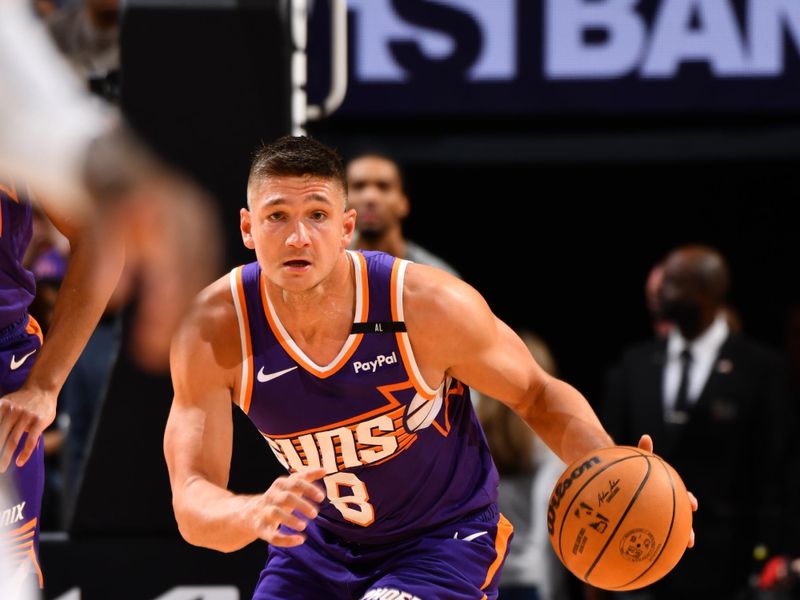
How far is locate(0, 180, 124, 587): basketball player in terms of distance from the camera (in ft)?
10.6

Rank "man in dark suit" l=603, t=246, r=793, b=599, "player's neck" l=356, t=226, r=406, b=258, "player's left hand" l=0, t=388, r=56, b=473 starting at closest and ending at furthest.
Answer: "player's left hand" l=0, t=388, r=56, b=473 → "player's neck" l=356, t=226, r=406, b=258 → "man in dark suit" l=603, t=246, r=793, b=599

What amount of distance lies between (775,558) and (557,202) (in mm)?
3400

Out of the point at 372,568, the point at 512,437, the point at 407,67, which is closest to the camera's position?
the point at 372,568

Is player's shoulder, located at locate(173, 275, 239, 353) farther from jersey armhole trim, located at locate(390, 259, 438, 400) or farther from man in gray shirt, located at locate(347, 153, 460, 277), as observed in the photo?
man in gray shirt, located at locate(347, 153, 460, 277)

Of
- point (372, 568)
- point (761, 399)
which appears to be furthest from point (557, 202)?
point (372, 568)

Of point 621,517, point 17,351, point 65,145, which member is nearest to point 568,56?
point 621,517

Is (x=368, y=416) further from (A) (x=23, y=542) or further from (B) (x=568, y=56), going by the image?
(B) (x=568, y=56)

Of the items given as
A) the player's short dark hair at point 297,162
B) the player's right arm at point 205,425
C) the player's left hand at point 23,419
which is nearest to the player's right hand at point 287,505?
the player's right arm at point 205,425

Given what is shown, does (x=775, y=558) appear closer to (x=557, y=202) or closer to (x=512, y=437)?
(x=512, y=437)

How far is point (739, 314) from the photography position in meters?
8.86

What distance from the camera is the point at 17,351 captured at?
3355mm

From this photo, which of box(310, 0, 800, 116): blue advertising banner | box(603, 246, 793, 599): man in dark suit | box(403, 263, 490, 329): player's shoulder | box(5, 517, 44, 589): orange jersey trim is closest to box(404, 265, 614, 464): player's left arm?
box(403, 263, 490, 329): player's shoulder

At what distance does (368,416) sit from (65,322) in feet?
2.79

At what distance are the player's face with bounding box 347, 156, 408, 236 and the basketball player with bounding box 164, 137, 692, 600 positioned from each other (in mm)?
1833
